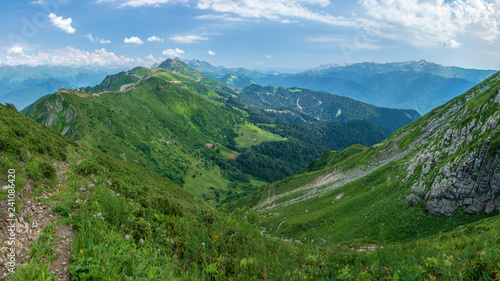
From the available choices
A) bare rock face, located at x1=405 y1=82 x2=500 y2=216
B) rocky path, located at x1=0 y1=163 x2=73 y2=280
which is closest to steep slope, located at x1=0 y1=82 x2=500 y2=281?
rocky path, located at x1=0 y1=163 x2=73 y2=280

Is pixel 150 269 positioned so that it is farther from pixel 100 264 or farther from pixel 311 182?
pixel 311 182

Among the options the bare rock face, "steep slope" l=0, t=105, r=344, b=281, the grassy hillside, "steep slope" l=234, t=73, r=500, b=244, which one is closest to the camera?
the grassy hillside

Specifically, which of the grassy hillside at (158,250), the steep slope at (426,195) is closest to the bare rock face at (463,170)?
the steep slope at (426,195)

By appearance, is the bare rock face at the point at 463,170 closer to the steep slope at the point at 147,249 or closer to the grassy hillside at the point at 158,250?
the steep slope at the point at 147,249

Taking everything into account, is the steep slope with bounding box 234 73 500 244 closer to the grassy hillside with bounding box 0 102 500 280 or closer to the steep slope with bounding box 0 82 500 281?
the steep slope with bounding box 0 82 500 281

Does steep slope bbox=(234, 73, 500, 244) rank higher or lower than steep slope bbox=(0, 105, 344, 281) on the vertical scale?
lower

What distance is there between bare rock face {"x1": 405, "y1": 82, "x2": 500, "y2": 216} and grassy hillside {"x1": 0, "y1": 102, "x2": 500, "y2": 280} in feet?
105

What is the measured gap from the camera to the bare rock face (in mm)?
32188

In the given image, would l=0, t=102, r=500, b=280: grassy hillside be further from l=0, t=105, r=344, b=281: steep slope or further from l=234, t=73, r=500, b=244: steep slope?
l=234, t=73, r=500, b=244: steep slope

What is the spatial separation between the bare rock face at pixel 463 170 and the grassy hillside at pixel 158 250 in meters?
31.9

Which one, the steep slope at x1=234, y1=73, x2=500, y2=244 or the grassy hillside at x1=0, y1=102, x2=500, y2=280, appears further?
the steep slope at x1=234, y1=73, x2=500, y2=244

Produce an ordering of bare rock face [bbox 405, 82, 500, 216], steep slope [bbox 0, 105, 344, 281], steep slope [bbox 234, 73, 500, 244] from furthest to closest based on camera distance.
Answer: steep slope [bbox 234, 73, 500, 244] → bare rock face [bbox 405, 82, 500, 216] → steep slope [bbox 0, 105, 344, 281]

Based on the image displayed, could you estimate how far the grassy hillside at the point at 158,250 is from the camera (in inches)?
261

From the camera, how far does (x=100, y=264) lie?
676cm
